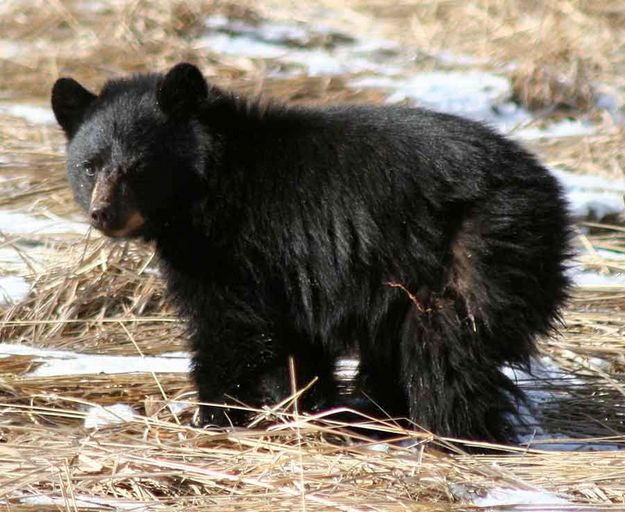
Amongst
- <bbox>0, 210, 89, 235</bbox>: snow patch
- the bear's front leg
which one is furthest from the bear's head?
<bbox>0, 210, 89, 235</bbox>: snow patch

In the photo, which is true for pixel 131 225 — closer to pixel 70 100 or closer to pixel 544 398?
pixel 70 100

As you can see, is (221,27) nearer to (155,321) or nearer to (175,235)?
(155,321)

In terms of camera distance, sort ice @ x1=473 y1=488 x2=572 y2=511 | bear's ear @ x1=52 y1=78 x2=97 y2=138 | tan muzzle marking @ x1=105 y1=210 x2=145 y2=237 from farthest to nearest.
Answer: bear's ear @ x1=52 y1=78 x2=97 y2=138
tan muzzle marking @ x1=105 y1=210 x2=145 y2=237
ice @ x1=473 y1=488 x2=572 y2=511

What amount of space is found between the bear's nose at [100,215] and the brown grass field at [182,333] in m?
0.73

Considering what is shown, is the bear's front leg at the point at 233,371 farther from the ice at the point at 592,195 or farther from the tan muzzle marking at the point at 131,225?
the ice at the point at 592,195

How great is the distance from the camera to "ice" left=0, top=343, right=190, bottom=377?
5969 mm

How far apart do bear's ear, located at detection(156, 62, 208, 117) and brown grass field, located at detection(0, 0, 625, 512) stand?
1120mm

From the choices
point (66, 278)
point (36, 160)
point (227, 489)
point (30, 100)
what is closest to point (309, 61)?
point (30, 100)

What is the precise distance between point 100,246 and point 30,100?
420 cm

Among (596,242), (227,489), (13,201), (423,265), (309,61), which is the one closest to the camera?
(227,489)

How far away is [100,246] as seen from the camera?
7059mm

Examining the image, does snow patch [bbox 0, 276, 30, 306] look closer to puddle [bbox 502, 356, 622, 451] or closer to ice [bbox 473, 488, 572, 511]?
puddle [bbox 502, 356, 622, 451]

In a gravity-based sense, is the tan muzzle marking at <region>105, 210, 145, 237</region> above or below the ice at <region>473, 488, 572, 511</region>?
above

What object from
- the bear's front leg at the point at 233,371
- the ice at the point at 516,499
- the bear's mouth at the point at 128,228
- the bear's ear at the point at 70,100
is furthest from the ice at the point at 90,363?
the ice at the point at 516,499
